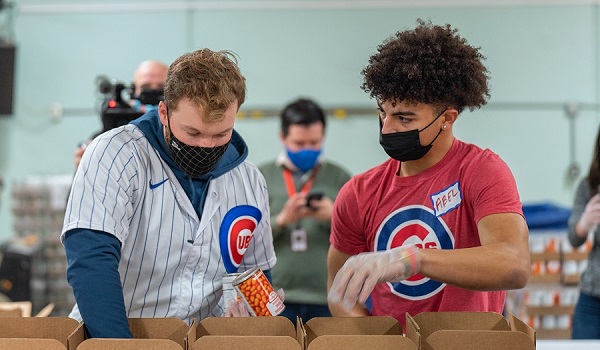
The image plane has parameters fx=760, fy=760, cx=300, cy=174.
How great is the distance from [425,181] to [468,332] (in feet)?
1.83

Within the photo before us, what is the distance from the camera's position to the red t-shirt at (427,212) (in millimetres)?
1752

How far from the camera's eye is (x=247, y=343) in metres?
1.36

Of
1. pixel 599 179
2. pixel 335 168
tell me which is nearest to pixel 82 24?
pixel 335 168

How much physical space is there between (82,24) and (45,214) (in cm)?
145

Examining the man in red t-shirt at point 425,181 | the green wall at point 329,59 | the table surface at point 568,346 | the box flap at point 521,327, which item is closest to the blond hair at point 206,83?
the man in red t-shirt at point 425,181

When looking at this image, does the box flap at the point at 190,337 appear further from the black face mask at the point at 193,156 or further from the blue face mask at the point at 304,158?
the blue face mask at the point at 304,158

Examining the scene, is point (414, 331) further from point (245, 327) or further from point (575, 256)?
point (575, 256)

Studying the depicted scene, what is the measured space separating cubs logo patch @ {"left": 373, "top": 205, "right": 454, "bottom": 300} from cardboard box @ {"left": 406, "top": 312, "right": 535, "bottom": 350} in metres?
0.30

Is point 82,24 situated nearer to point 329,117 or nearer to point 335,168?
point 329,117

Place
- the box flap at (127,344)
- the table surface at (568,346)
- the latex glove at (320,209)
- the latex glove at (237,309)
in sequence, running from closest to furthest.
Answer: the box flap at (127,344)
the latex glove at (237,309)
the table surface at (568,346)
the latex glove at (320,209)

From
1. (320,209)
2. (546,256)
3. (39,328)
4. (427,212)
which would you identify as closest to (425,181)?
(427,212)

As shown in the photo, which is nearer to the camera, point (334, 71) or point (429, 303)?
point (429, 303)

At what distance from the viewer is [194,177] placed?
5.88 feet

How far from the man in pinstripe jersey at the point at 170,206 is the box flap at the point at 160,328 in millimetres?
32
